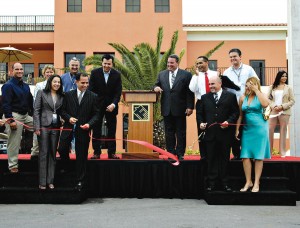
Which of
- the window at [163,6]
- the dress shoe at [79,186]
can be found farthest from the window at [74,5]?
the dress shoe at [79,186]

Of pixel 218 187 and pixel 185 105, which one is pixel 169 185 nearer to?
pixel 218 187

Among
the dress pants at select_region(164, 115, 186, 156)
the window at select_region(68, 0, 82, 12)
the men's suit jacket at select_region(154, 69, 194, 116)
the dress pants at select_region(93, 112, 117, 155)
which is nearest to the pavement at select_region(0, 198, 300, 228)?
the dress pants at select_region(164, 115, 186, 156)

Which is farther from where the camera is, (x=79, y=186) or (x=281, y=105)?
(x=281, y=105)

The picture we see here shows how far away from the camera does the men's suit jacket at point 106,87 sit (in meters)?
7.16

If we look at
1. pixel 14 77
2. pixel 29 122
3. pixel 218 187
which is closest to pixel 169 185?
pixel 218 187

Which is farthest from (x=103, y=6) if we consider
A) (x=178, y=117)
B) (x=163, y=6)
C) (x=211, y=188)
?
(x=211, y=188)

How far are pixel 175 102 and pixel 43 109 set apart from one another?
210 cm

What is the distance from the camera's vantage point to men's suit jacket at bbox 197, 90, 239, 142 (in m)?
6.42

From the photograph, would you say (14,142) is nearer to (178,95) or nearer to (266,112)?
(178,95)

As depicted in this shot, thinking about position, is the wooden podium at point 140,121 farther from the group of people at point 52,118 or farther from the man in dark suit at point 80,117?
the man in dark suit at point 80,117

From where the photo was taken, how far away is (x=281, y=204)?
250 inches

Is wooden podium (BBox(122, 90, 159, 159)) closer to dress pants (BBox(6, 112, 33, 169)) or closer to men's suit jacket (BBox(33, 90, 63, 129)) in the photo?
men's suit jacket (BBox(33, 90, 63, 129))

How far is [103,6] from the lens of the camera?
2156 cm

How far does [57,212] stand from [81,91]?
1.93m
